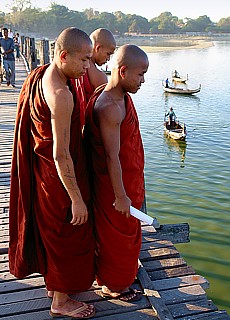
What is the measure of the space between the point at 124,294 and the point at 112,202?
693 millimetres

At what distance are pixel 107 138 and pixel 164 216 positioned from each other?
625cm

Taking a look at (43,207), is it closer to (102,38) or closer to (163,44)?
(102,38)

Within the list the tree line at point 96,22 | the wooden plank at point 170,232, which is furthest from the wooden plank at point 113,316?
the tree line at point 96,22

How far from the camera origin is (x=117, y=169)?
7.73 feet

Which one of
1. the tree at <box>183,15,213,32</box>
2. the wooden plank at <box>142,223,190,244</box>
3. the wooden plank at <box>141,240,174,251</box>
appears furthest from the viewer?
the tree at <box>183,15,213,32</box>

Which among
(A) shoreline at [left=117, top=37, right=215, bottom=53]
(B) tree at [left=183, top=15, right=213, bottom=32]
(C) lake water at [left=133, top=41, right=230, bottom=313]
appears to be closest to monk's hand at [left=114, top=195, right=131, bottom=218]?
(C) lake water at [left=133, top=41, right=230, bottom=313]

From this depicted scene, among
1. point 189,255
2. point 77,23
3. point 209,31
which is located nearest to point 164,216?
point 189,255

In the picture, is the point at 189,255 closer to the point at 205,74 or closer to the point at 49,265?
the point at 49,265

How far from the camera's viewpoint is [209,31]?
12169 centimetres

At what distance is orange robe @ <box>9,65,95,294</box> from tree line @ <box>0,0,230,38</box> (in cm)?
7904

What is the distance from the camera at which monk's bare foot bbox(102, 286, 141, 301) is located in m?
2.75

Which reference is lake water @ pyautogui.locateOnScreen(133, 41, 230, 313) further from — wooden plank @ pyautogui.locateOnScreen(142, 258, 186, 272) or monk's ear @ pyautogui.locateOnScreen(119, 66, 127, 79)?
monk's ear @ pyautogui.locateOnScreen(119, 66, 127, 79)

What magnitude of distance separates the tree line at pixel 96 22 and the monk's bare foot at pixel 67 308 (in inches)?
3119

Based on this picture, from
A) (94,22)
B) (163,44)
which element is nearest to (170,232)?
(163,44)
